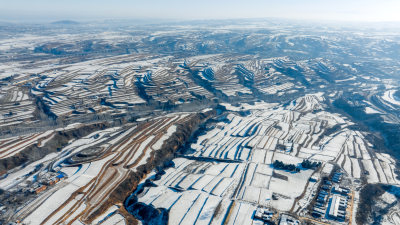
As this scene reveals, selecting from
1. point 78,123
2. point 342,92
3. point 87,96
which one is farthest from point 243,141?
point 342,92

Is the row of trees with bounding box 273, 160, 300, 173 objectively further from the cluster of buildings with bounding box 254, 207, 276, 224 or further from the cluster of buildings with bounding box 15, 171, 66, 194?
the cluster of buildings with bounding box 15, 171, 66, 194

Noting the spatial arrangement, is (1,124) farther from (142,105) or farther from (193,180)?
(193,180)

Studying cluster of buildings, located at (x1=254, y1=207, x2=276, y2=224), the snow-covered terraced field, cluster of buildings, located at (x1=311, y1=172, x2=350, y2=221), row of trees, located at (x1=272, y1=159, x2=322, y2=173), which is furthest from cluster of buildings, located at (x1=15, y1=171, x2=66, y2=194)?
cluster of buildings, located at (x1=311, y1=172, x2=350, y2=221)

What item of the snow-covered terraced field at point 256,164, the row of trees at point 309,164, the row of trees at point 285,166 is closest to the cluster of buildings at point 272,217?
the snow-covered terraced field at point 256,164

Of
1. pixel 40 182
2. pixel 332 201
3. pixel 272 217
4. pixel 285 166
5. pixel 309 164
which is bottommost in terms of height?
pixel 272 217

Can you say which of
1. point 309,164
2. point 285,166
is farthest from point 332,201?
point 285,166

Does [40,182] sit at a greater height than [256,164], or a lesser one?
greater

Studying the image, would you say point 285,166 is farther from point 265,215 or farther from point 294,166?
point 265,215

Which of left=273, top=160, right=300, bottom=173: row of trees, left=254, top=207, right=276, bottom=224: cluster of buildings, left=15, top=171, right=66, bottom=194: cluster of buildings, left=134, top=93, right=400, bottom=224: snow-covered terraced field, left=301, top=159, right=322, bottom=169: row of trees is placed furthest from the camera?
left=301, top=159, right=322, bottom=169: row of trees

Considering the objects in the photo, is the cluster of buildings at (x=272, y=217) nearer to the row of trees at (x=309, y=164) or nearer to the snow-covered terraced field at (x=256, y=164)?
the snow-covered terraced field at (x=256, y=164)

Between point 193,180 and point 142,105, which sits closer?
point 193,180

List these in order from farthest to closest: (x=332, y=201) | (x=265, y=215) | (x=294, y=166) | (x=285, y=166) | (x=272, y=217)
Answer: (x=285, y=166)
(x=294, y=166)
(x=332, y=201)
(x=272, y=217)
(x=265, y=215)
